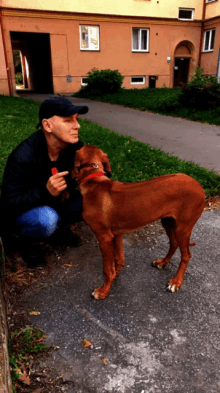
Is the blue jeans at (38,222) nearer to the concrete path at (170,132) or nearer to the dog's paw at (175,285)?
the dog's paw at (175,285)

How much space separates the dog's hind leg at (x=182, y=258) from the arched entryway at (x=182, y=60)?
22904 mm

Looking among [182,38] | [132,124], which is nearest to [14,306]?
[132,124]

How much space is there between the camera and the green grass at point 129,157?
Result: 4.90 m

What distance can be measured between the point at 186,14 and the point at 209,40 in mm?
2615

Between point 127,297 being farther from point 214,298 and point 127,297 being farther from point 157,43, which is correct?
point 157,43

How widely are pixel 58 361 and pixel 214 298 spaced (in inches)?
54.5

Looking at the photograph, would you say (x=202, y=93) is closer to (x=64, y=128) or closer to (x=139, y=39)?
(x=64, y=128)

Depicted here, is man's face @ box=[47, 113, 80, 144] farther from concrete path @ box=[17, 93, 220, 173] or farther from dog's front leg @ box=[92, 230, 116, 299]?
concrete path @ box=[17, 93, 220, 173]

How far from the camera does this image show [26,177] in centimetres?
282

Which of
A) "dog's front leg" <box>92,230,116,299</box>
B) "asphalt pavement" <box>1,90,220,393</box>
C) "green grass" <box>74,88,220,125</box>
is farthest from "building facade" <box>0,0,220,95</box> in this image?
"dog's front leg" <box>92,230,116,299</box>

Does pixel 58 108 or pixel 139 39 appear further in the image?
pixel 139 39

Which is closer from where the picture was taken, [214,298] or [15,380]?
[15,380]

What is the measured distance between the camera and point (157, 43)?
22.2 m

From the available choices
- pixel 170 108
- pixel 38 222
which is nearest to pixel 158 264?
pixel 38 222
